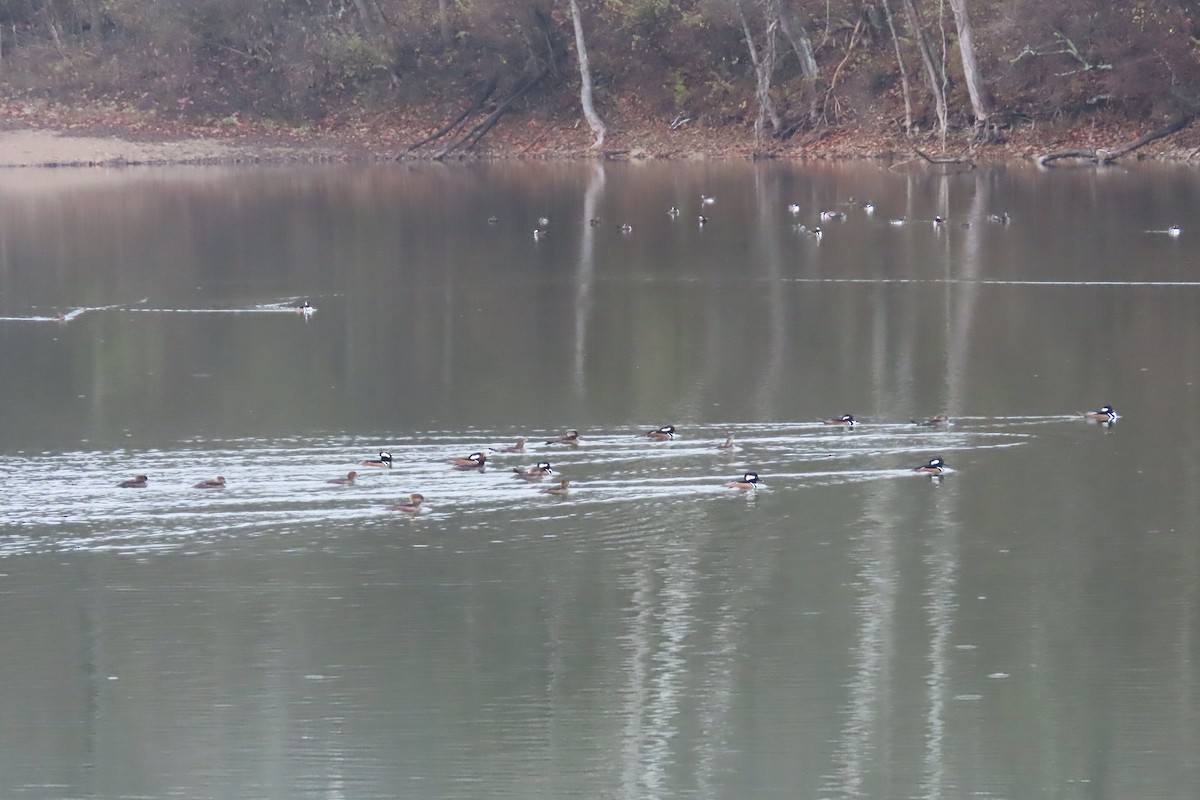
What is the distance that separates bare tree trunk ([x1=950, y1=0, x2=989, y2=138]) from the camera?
153ft

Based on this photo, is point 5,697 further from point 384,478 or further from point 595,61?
point 595,61

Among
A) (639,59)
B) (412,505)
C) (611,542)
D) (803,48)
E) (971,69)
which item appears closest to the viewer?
(611,542)

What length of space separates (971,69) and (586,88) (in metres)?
12.2

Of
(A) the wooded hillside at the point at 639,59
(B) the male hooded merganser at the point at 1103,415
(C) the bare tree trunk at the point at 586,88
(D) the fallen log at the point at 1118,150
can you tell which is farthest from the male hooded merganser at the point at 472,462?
(C) the bare tree trunk at the point at 586,88

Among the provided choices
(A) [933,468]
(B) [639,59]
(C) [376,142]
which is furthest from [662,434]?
(B) [639,59]

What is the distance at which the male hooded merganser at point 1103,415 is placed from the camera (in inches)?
569

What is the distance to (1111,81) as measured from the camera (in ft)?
150

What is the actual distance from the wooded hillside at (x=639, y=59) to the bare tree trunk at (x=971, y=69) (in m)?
0.05

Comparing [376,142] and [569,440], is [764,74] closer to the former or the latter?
[376,142]

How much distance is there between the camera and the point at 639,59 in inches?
2165

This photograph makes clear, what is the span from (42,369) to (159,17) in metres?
42.1

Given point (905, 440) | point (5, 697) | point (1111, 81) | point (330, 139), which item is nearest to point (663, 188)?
point (1111, 81)

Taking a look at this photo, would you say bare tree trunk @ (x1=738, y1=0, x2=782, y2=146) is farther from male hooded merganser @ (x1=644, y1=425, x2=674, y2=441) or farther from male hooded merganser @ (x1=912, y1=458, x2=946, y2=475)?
A: male hooded merganser @ (x1=912, y1=458, x2=946, y2=475)

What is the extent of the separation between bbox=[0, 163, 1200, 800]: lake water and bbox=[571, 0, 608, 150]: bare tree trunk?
95.9 ft
